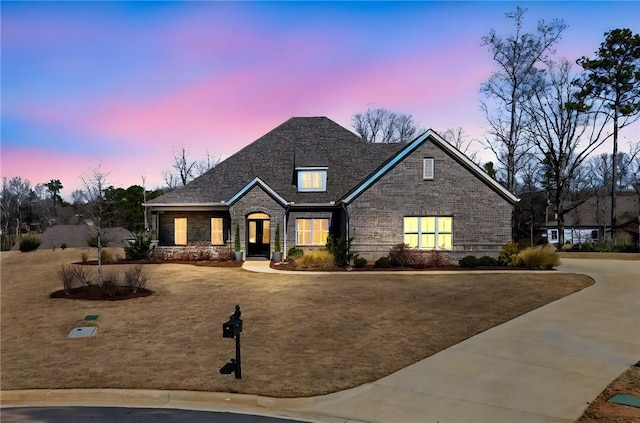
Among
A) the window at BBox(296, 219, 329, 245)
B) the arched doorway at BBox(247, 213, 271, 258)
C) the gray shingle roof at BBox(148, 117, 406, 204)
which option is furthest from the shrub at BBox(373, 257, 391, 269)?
the arched doorway at BBox(247, 213, 271, 258)

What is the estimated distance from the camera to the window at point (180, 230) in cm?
2891

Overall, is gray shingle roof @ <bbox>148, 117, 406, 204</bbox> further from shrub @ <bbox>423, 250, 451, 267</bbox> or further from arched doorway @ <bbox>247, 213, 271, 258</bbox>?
shrub @ <bbox>423, 250, 451, 267</bbox>

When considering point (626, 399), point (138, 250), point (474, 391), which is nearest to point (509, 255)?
point (626, 399)

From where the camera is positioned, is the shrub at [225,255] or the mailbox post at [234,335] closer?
the mailbox post at [234,335]

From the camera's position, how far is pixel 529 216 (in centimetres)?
6594

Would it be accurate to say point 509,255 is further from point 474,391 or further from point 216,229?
point 216,229

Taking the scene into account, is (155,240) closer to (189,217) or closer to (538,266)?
(189,217)

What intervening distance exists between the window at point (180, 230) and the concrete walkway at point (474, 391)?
2148cm

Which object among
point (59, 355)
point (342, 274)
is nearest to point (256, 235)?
point (342, 274)

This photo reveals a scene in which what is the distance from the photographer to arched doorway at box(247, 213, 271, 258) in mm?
28266

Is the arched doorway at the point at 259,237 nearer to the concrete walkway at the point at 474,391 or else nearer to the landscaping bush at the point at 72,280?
the landscaping bush at the point at 72,280

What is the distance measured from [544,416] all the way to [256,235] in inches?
924

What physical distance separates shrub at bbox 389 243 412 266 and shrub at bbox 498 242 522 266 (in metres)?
5.01

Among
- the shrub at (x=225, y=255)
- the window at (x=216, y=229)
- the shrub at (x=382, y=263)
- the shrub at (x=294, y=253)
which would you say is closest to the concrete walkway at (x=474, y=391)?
the shrub at (x=382, y=263)
